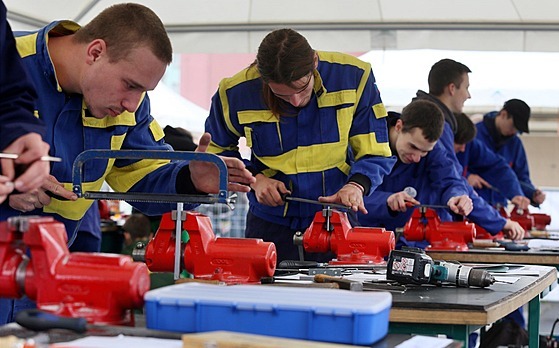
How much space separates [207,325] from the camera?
4.79ft

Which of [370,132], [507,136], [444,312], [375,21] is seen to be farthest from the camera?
[507,136]

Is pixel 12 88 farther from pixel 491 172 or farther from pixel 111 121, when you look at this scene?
pixel 491 172

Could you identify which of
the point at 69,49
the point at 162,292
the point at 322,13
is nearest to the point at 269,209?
the point at 69,49

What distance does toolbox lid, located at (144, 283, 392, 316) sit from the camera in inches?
55.8

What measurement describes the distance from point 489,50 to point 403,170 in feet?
6.20

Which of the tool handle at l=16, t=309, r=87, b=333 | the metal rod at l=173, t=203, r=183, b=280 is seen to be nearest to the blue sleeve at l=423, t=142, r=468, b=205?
the metal rod at l=173, t=203, r=183, b=280

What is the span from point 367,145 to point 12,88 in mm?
1749

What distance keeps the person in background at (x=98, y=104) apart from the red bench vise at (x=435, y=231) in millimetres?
1854

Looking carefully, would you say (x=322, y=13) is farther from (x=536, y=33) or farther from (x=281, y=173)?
(x=281, y=173)

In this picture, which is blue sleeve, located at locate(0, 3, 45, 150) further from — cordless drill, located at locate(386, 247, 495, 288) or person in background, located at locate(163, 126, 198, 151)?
person in background, located at locate(163, 126, 198, 151)

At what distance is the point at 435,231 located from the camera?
4219 mm

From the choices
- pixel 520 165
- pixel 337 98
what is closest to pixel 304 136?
pixel 337 98

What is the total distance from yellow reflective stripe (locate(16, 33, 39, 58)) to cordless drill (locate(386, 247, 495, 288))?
3.73ft

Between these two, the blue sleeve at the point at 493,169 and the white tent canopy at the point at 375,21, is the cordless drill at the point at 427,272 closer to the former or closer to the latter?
the white tent canopy at the point at 375,21
